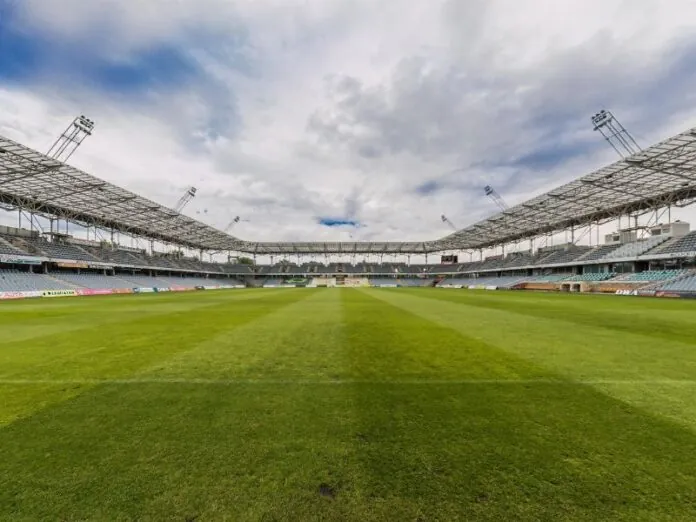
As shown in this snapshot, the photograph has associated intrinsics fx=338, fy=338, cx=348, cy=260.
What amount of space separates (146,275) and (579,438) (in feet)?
248

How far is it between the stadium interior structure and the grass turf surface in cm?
2983

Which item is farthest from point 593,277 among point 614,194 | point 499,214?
point 499,214

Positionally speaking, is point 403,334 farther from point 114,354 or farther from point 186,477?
point 186,477

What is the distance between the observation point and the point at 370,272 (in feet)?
336

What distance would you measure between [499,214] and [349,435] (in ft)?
183

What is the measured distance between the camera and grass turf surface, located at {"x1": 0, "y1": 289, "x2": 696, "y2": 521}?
8.42ft

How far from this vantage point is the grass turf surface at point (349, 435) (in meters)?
2.57

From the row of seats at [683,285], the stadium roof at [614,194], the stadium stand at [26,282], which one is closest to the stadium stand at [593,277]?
the stadium roof at [614,194]

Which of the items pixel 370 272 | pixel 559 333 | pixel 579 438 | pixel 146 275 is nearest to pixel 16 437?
pixel 579 438

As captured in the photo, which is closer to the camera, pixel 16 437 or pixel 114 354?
pixel 16 437

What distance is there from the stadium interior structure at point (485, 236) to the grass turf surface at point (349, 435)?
29832 millimetres

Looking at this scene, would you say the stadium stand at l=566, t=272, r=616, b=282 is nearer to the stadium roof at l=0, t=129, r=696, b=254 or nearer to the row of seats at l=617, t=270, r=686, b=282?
the row of seats at l=617, t=270, r=686, b=282

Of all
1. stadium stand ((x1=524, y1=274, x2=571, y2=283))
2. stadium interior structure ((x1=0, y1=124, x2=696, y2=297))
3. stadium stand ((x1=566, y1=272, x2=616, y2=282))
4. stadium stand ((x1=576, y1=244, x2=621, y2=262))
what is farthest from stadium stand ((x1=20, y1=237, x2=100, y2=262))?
stadium stand ((x1=576, y1=244, x2=621, y2=262))

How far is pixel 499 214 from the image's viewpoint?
53406 millimetres
